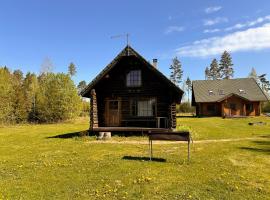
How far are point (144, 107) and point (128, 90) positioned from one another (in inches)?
79.1

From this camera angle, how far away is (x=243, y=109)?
1875 inches

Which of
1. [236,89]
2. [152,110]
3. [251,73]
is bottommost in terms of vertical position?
[152,110]

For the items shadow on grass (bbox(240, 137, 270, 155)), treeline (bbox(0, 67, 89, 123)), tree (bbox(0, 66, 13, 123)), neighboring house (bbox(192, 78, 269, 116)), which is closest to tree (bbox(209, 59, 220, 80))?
neighboring house (bbox(192, 78, 269, 116))

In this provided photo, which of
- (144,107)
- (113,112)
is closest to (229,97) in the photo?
(144,107)

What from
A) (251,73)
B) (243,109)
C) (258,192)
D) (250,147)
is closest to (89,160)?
(258,192)

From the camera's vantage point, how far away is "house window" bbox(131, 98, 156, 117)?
22.3 metres

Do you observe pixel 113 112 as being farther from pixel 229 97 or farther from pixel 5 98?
pixel 229 97

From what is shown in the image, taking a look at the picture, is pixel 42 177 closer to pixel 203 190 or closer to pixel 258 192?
pixel 203 190

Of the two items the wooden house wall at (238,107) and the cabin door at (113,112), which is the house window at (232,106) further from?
the cabin door at (113,112)

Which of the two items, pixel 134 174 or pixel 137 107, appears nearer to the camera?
pixel 134 174

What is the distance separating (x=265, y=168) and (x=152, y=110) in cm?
1247

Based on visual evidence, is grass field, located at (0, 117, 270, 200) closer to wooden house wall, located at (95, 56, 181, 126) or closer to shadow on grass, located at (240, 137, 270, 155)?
shadow on grass, located at (240, 137, 270, 155)

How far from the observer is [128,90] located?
892 inches

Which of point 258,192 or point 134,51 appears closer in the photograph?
point 258,192
